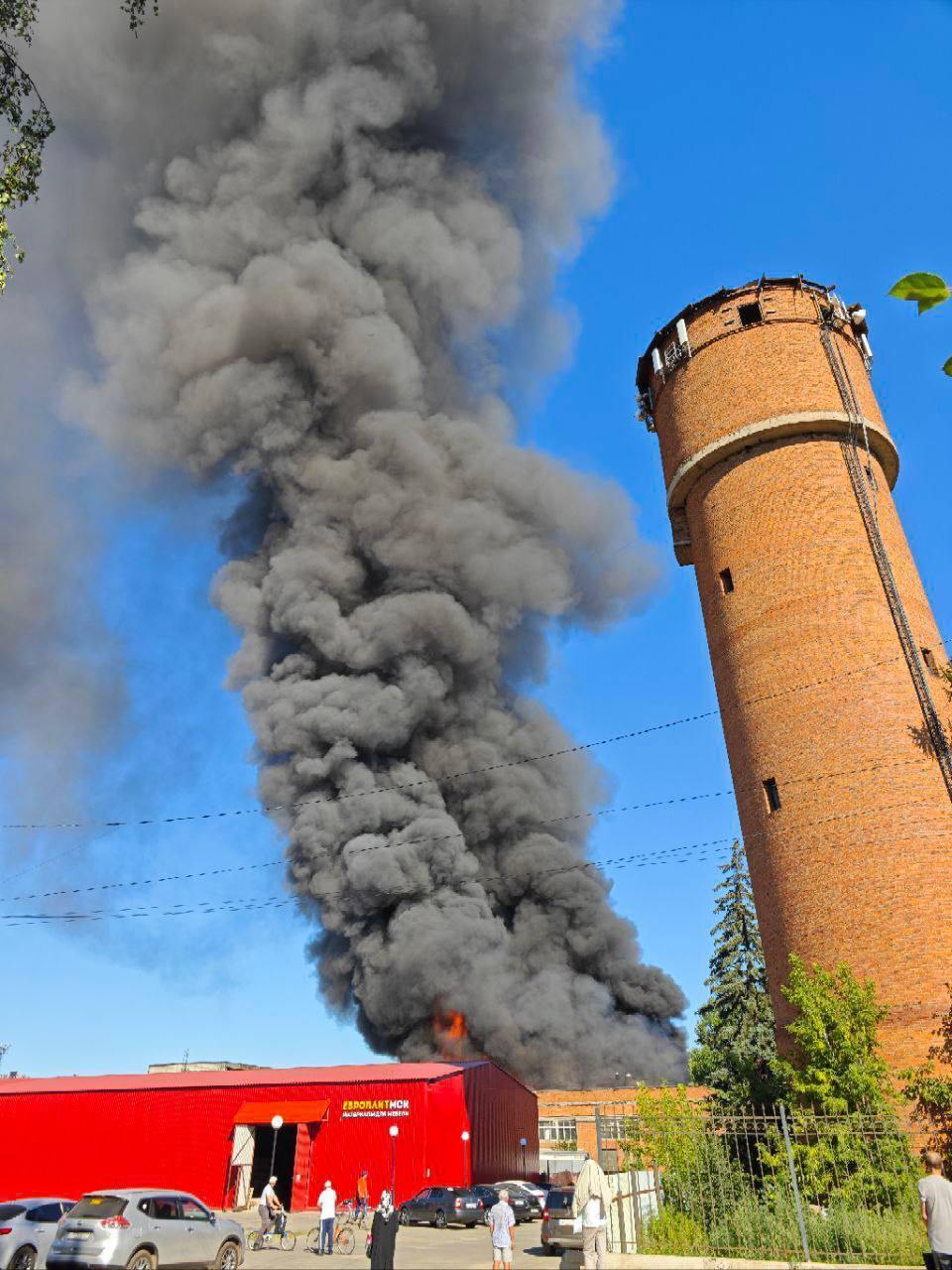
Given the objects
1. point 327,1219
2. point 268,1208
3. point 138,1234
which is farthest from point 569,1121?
point 138,1234

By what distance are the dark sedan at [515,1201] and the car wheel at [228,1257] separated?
31.5ft

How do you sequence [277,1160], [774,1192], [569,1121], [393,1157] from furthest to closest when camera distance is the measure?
1. [569,1121]
2. [277,1160]
3. [393,1157]
4. [774,1192]

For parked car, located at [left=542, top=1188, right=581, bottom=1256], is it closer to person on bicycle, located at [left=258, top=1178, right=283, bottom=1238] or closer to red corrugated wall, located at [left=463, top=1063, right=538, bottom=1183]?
person on bicycle, located at [left=258, top=1178, right=283, bottom=1238]

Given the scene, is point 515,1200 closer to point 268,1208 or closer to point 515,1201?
point 515,1201

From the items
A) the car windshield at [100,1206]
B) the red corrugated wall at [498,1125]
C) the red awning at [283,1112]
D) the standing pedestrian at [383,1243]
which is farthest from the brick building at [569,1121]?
the car windshield at [100,1206]

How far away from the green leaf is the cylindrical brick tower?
1252 centimetres

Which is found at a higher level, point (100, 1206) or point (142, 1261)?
point (100, 1206)

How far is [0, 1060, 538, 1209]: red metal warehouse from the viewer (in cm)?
2081

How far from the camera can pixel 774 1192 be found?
10.4m

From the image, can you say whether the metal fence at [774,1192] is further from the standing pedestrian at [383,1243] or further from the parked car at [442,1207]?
the parked car at [442,1207]

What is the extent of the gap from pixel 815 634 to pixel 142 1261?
12.5m

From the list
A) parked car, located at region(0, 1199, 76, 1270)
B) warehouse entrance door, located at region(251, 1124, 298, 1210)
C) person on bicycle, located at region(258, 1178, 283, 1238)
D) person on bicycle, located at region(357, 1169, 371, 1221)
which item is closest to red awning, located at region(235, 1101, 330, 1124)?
warehouse entrance door, located at region(251, 1124, 298, 1210)

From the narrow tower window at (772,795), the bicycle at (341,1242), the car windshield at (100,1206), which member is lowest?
the bicycle at (341,1242)

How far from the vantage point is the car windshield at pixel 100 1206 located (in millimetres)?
9031
